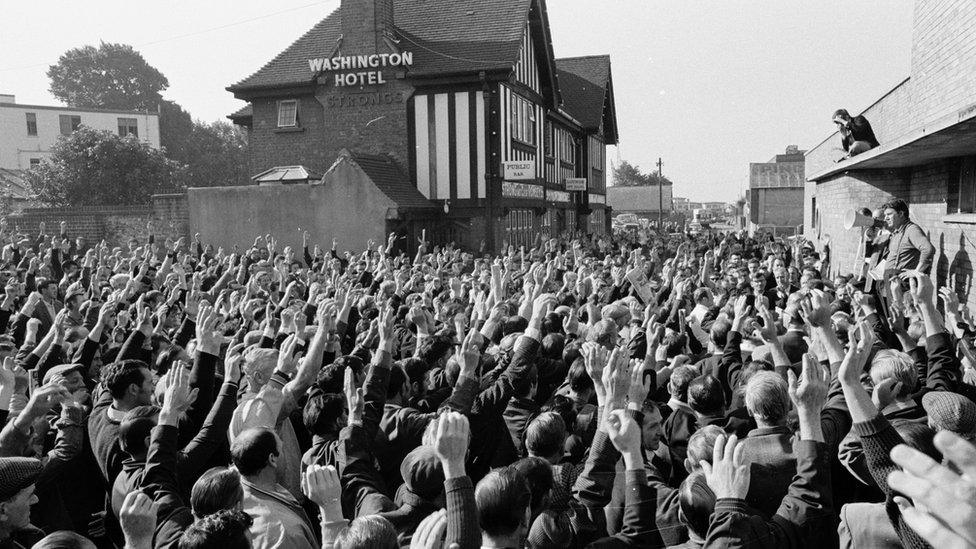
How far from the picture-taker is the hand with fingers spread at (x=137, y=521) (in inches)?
99.6

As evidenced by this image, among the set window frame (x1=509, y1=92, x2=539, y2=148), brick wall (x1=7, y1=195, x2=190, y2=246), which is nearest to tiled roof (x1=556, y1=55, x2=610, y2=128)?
window frame (x1=509, y1=92, x2=539, y2=148)

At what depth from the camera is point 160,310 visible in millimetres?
7391

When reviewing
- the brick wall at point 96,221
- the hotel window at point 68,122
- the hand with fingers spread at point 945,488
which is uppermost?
the hotel window at point 68,122

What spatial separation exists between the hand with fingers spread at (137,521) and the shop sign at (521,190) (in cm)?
1944

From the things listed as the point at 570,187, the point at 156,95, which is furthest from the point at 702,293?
the point at 156,95

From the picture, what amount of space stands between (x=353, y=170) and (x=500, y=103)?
4.69 m

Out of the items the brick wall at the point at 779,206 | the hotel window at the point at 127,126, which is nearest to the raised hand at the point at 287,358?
the brick wall at the point at 779,206

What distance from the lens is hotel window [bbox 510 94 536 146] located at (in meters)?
22.7

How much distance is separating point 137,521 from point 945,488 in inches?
95.1

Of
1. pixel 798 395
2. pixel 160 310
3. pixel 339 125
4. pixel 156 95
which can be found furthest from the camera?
pixel 156 95

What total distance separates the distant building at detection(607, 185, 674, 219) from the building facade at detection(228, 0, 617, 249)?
62.3 m

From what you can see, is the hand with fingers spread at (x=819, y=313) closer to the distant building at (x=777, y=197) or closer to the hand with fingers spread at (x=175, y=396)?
the hand with fingers spread at (x=175, y=396)

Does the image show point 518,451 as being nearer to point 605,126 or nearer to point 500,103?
point 500,103

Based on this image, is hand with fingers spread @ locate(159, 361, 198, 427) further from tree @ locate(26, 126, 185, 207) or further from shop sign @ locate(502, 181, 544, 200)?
tree @ locate(26, 126, 185, 207)
